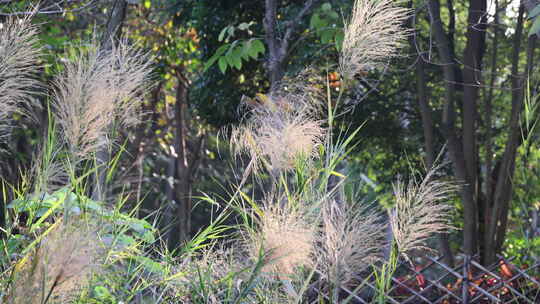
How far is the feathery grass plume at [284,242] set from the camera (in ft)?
4.76

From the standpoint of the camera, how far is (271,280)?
5.44 feet

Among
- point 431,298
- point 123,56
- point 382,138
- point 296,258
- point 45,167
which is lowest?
point 431,298

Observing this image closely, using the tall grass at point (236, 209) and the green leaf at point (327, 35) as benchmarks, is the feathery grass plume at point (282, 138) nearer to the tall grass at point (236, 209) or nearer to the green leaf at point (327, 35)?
the tall grass at point (236, 209)

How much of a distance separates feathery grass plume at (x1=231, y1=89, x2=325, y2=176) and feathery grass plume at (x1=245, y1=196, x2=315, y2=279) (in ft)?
0.65

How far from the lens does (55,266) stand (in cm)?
117

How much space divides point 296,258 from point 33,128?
259 inches

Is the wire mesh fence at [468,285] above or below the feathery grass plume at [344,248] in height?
below

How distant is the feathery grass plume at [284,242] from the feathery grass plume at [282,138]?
20 centimetres

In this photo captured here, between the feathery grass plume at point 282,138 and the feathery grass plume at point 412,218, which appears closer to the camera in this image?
the feathery grass plume at point 412,218

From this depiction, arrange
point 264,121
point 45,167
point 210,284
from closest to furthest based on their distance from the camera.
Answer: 1. point 45,167
2. point 210,284
3. point 264,121

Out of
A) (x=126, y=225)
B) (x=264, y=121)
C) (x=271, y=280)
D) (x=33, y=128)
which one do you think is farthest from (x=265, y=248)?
(x=33, y=128)

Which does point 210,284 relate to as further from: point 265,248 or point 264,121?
point 264,121

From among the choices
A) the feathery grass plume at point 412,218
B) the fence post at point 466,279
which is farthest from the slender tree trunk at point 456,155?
the feathery grass plume at point 412,218

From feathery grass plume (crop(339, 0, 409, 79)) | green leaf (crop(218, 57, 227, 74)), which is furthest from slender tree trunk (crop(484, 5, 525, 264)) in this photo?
feathery grass plume (crop(339, 0, 409, 79))
